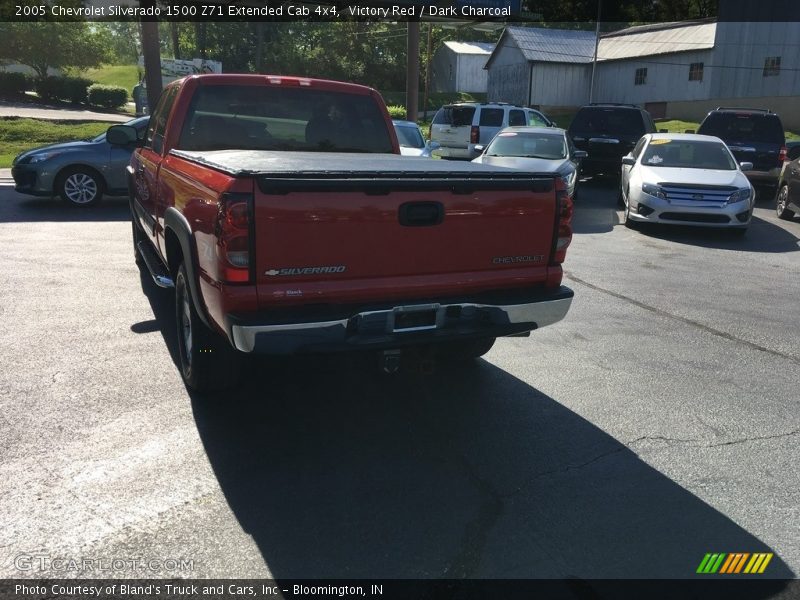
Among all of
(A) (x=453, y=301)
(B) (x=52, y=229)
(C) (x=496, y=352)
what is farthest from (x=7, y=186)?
(A) (x=453, y=301)

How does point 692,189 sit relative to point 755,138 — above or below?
below

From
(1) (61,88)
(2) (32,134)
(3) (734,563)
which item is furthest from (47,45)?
(3) (734,563)

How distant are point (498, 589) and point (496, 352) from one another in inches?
117

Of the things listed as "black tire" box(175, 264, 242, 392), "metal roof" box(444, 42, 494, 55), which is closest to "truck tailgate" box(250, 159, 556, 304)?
"black tire" box(175, 264, 242, 392)

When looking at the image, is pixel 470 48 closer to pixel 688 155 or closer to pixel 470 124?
pixel 470 124

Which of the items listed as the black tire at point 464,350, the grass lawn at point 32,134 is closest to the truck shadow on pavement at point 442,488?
the black tire at point 464,350

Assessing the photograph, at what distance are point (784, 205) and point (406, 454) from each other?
1165 centimetres

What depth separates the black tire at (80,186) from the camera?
12.1 metres

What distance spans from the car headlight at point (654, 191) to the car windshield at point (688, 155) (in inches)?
37.7

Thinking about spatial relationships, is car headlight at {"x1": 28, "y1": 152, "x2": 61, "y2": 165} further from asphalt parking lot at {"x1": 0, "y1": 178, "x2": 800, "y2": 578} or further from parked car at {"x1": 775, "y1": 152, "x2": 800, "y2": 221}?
parked car at {"x1": 775, "y1": 152, "x2": 800, "y2": 221}

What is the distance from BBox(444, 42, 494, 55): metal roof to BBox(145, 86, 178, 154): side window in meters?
60.8

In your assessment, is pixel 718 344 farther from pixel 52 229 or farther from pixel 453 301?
pixel 52 229

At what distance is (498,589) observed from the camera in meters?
2.79

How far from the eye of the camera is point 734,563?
3.02 metres
